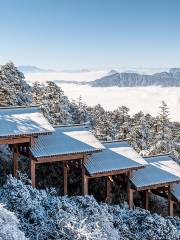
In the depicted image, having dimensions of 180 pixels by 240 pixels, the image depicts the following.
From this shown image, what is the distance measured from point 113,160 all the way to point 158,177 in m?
4.64

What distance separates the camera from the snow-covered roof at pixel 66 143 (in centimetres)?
3028

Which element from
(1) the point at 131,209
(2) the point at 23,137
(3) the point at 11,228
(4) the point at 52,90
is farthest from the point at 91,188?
(4) the point at 52,90

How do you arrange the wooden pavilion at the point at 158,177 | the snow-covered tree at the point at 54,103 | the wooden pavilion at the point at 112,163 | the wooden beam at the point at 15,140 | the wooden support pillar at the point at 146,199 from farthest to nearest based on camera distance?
the snow-covered tree at the point at 54,103, the wooden support pillar at the point at 146,199, the wooden pavilion at the point at 158,177, the wooden pavilion at the point at 112,163, the wooden beam at the point at 15,140

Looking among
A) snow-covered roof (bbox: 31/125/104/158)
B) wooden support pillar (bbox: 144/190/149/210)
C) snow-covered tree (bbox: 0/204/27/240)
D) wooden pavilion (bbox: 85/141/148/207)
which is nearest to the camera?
snow-covered tree (bbox: 0/204/27/240)

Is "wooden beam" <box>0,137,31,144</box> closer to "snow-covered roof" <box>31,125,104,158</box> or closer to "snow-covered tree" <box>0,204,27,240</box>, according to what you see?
"snow-covered roof" <box>31,125,104,158</box>

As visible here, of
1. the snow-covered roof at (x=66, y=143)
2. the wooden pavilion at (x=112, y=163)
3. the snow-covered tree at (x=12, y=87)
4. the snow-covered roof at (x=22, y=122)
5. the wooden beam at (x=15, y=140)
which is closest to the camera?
the snow-covered roof at (x=22, y=122)

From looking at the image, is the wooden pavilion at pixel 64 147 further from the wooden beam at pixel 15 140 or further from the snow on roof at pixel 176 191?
the snow on roof at pixel 176 191

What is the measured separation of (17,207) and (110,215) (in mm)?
7229

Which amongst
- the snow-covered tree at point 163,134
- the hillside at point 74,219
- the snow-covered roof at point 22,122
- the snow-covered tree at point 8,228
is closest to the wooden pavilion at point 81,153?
the snow-covered roof at point 22,122

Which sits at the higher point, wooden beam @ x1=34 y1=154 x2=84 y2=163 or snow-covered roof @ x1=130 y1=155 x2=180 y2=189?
wooden beam @ x1=34 y1=154 x2=84 y2=163

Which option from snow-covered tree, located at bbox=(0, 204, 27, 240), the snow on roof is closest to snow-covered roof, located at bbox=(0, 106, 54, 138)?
snow-covered tree, located at bbox=(0, 204, 27, 240)

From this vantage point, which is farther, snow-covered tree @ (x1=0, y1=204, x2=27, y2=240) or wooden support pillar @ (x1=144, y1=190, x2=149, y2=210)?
wooden support pillar @ (x1=144, y1=190, x2=149, y2=210)

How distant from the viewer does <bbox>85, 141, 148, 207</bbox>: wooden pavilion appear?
32500 millimetres

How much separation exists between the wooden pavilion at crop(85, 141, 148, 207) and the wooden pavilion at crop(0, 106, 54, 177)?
16.7ft
